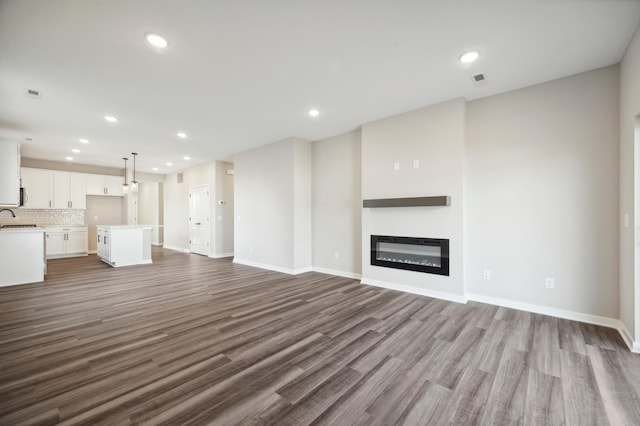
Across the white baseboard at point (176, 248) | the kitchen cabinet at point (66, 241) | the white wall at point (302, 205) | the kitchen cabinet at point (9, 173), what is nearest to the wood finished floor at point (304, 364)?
the white wall at point (302, 205)

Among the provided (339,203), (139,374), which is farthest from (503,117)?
(139,374)

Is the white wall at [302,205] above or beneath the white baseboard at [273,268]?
above

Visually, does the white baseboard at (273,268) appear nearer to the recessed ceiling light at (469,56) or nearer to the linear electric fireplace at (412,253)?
the linear electric fireplace at (412,253)

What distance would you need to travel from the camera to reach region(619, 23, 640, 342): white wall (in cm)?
241

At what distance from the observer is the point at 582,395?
6.00 feet

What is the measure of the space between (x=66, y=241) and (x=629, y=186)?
12.0 metres

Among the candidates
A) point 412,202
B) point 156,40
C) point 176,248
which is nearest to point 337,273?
point 412,202

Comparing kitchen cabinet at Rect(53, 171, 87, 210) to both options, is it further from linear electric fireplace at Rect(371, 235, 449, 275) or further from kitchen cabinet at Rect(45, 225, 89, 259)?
linear electric fireplace at Rect(371, 235, 449, 275)

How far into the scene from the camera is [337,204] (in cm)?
556

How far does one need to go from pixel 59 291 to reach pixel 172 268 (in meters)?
2.08

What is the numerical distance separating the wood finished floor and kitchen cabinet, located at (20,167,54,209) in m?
5.16

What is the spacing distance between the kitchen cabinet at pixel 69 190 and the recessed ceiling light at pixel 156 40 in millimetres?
8119

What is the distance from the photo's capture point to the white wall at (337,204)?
5.27m

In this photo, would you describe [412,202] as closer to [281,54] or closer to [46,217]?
[281,54]
